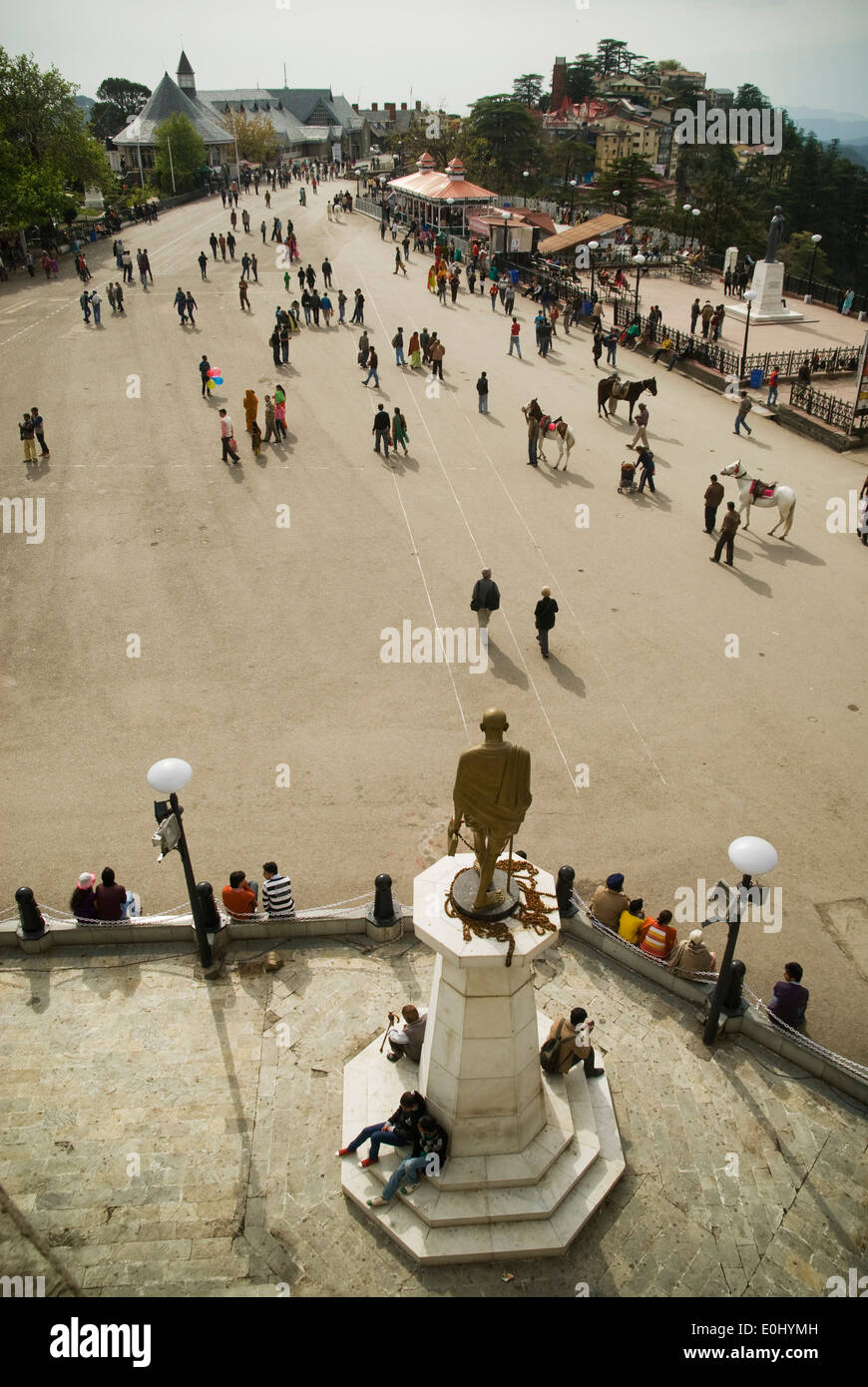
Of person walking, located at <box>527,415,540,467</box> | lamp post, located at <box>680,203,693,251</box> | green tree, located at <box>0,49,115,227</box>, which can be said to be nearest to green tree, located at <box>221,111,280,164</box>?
green tree, located at <box>0,49,115,227</box>

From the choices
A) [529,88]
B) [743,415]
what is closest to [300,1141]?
[743,415]

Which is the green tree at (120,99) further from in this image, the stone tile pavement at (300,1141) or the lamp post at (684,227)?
the stone tile pavement at (300,1141)

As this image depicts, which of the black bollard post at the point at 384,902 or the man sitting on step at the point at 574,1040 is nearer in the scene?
the man sitting on step at the point at 574,1040

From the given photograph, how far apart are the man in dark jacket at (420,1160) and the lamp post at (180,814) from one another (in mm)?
3171

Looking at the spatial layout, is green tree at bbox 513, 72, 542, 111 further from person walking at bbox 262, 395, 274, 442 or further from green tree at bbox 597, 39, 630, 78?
person walking at bbox 262, 395, 274, 442

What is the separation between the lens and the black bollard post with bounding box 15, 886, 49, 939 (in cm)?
900

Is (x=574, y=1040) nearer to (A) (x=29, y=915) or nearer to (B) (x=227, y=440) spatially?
(A) (x=29, y=915)

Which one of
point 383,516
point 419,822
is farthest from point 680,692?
point 383,516

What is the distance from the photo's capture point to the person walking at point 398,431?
20.8 meters

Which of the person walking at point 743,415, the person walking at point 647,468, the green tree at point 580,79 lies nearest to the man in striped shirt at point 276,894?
the person walking at point 647,468

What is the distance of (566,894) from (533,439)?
45.2 ft

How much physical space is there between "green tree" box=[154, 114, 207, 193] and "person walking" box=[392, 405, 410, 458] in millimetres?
66894

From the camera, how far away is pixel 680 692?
1359 centimetres

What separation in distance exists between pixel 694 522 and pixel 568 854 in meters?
10.6
